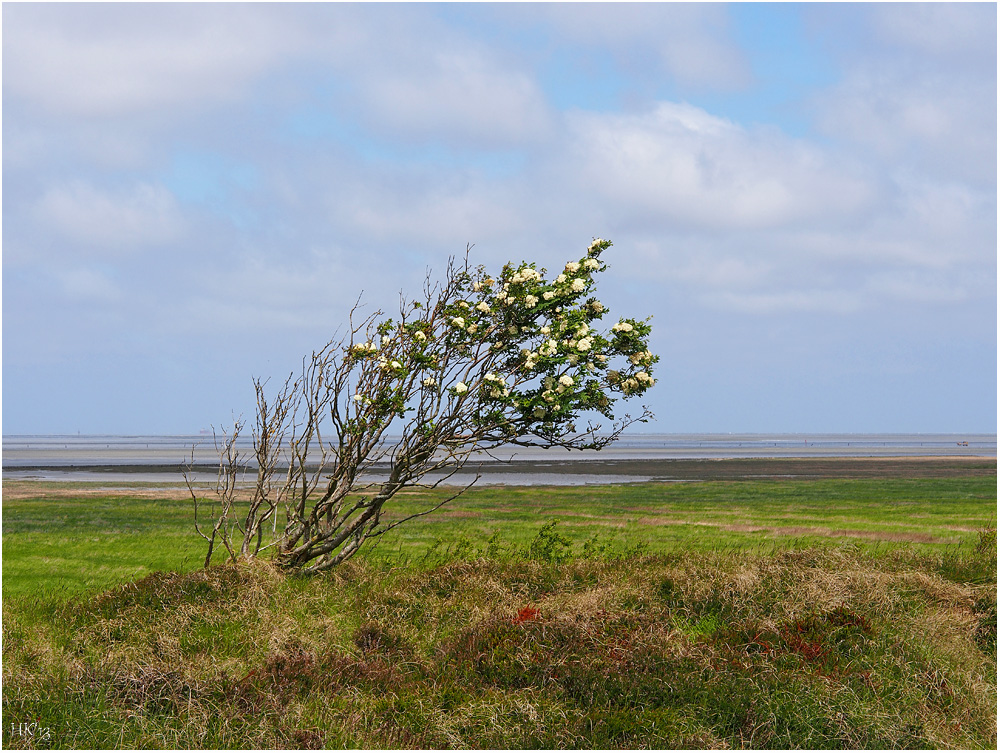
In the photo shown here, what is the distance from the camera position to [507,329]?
16438 millimetres

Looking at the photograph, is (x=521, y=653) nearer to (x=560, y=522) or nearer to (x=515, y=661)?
(x=515, y=661)

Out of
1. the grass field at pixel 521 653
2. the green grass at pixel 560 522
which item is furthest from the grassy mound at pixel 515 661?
the green grass at pixel 560 522

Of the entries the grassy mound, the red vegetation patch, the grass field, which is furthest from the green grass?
the red vegetation patch

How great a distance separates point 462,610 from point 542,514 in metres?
24.1

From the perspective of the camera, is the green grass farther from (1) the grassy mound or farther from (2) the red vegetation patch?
(2) the red vegetation patch

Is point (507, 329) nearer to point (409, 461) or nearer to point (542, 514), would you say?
point (409, 461)

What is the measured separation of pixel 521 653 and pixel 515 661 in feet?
0.59

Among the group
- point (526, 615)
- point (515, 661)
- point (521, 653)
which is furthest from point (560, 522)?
point (515, 661)

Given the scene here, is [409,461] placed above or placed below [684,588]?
above

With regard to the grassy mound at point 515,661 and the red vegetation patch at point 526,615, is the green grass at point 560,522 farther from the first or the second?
the red vegetation patch at point 526,615

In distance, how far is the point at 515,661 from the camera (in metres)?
11.1

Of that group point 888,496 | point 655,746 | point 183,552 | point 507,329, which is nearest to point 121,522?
point 183,552

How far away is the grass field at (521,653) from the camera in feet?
31.1

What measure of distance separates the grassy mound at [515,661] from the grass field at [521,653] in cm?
3
